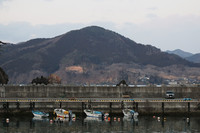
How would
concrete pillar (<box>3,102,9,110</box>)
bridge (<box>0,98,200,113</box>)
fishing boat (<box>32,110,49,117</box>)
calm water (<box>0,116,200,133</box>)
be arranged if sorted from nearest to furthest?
calm water (<box>0,116,200,133</box>)
fishing boat (<box>32,110,49,117</box>)
concrete pillar (<box>3,102,9,110</box>)
bridge (<box>0,98,200,113</box>)

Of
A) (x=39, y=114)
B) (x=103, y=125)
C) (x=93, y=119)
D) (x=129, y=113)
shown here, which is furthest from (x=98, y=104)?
(x=39, y=114)

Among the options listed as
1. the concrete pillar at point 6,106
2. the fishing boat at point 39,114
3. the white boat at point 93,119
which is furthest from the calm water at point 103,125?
the concrete pillar at point 6,106

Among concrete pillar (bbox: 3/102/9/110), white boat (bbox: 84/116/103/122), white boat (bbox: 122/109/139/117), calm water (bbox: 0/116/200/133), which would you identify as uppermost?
concrete pillar (bbox: 3/102/9/110)

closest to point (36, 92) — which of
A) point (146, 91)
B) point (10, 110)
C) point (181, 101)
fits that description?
point (10, 110)

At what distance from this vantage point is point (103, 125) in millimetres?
87188

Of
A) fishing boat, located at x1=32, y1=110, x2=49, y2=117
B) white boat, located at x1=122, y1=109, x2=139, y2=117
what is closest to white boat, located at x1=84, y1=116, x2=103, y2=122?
white boat, located at x1=122, y1=109, x2=139, y2=117

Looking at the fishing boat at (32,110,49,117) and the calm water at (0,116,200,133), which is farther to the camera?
the fishing boat at (32,110,49,117)

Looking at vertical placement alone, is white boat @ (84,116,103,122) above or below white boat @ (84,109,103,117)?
below

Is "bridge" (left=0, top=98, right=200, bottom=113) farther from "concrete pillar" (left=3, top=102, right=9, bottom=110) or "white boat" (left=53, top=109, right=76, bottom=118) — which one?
"white boat" (left=53, top=109, right=76, bottom=118)

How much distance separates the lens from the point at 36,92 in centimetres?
11175

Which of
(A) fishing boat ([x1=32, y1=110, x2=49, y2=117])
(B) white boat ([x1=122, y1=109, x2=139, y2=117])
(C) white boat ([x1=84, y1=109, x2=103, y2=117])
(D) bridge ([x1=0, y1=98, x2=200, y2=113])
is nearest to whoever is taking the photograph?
(A) fishing boat ([x1=32, y1=110, x2=49, y2=117])

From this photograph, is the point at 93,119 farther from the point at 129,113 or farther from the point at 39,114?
the point at 39,114

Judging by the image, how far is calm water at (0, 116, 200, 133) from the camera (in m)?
80.3

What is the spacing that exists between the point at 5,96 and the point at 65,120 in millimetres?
26316
